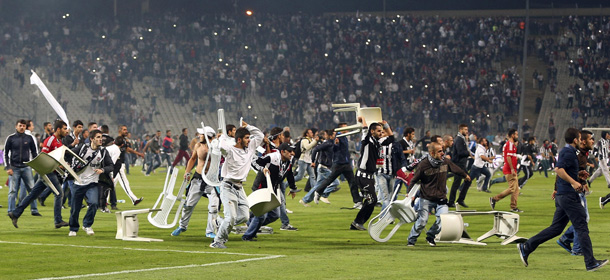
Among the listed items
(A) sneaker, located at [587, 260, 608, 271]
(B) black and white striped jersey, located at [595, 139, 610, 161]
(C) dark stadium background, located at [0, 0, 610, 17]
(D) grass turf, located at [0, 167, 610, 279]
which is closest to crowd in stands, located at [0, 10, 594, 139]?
(C) dark stadium background, located at [0, 0, 610, 17]

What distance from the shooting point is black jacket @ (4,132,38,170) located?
20.0 m

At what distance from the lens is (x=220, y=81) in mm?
59438

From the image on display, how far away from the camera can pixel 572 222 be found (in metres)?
11.6

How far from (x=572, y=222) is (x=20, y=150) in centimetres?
1230

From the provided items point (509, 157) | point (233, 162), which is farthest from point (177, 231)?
point (509, 157)

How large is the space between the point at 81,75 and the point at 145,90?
377 centimetres

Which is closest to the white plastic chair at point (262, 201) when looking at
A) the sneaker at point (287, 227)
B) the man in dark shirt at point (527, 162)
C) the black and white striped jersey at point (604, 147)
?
the sneaker at point (287, 227)

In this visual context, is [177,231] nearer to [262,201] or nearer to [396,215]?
[262,201]

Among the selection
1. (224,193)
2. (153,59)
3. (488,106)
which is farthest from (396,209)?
(153,59)

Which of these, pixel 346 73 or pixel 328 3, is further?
pixel 328 3

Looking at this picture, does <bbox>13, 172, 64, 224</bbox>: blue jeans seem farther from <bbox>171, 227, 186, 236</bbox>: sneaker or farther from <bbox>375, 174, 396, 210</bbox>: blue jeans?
<bbox>375, 174, 396, 210</bbox>: blue jeans

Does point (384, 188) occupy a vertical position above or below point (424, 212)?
below

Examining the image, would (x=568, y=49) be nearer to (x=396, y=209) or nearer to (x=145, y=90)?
(x=145, y=90)

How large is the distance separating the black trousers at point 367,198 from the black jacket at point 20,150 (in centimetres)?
706
